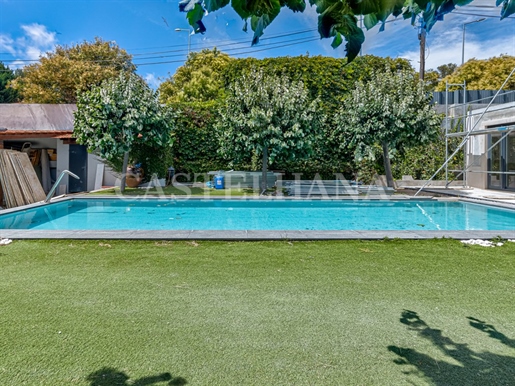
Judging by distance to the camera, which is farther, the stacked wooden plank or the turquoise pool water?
the stacked wooden plank

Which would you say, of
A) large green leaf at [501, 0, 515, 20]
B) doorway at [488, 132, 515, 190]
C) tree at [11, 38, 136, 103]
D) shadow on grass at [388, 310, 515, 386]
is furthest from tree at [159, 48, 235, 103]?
large green leaf at [501, 0, 515, 20]

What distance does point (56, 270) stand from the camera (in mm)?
4105

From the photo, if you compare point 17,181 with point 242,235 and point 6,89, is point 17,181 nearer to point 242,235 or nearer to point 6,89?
point 242,235

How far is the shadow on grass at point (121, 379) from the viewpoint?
200cm

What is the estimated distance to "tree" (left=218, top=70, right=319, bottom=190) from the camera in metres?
12.3

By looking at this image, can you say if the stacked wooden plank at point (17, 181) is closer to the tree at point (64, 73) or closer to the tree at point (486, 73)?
the tree at point (64, 73)

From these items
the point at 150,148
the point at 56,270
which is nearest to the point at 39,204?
the point at 150,148

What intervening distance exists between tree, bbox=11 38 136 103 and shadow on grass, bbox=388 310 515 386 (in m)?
26.4

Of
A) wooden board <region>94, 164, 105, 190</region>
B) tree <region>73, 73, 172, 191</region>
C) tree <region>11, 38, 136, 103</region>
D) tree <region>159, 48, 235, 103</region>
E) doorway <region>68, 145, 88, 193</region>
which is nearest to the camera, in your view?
tree <region>73, 73, 172, 191</region>

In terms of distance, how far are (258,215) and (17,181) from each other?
278 inches

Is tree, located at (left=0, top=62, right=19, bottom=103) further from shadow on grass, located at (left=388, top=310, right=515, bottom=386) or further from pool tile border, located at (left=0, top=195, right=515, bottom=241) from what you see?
shadow on grass, located at (left=388, top=310, right=515, bottom=386)

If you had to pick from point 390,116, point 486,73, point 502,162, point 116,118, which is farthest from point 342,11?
point 486,73

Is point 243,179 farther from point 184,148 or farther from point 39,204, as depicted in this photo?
point 39,204

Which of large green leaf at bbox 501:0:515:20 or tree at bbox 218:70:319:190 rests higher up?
tree at bbox 218:70:319:190
